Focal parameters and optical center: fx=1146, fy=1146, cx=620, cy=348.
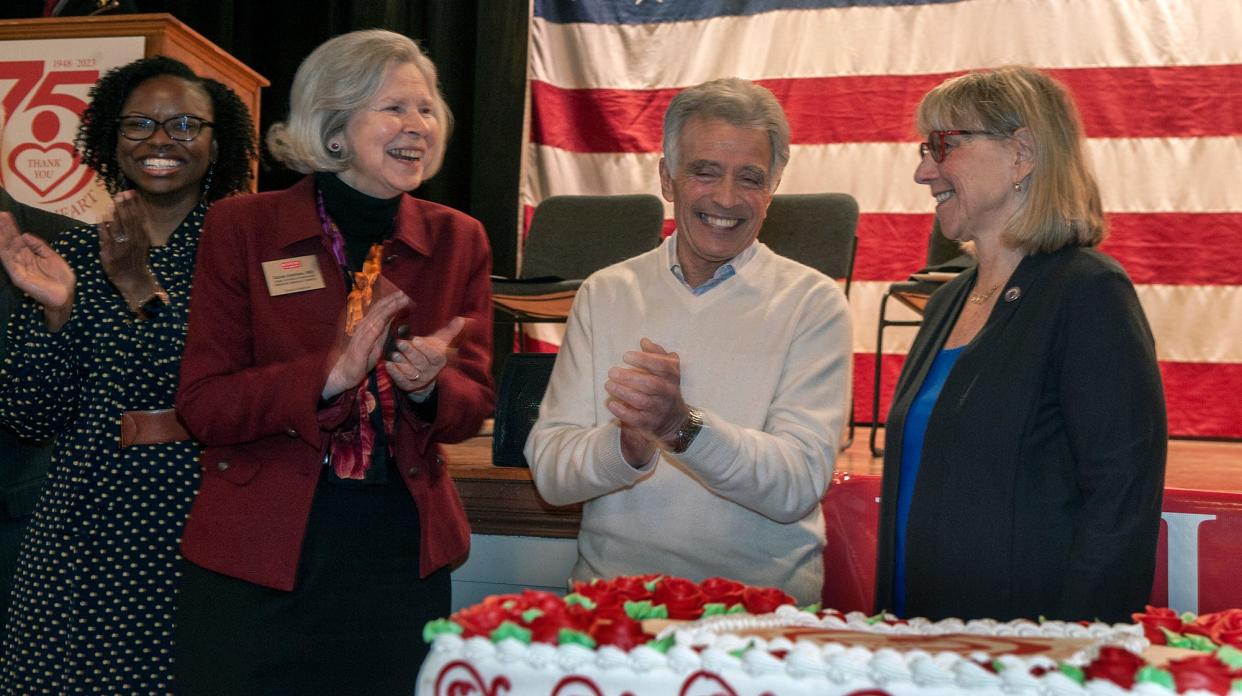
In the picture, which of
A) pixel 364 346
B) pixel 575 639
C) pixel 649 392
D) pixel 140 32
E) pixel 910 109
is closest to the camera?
pixel 575 639

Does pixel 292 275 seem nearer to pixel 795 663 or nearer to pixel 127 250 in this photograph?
pixel 127 250

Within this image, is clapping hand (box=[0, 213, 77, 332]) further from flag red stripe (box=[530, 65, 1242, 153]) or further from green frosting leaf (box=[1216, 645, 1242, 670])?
flag red stripe (box=[530, 65, 1242, 153])

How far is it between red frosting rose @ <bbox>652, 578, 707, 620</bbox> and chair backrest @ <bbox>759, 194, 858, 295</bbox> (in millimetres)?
3238

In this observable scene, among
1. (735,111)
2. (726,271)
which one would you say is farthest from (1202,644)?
(735,111)

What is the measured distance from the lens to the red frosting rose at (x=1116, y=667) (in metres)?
0.96

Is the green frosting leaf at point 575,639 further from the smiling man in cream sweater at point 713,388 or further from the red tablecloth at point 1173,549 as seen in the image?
the red tablecloth at point 1173,549

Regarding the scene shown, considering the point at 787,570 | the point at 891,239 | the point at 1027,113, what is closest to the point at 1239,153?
the point at 891,239

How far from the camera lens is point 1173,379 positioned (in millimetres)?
4898

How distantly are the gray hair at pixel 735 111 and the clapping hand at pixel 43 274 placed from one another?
45.2 inches

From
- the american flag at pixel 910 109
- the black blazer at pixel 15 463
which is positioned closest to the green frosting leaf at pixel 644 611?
the black blazer at pixel 15 463

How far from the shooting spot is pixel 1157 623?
1.21 metres

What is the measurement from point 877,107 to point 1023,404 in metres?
3.85

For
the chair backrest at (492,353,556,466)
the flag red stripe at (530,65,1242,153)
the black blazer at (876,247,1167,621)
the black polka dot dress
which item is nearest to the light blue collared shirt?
the black blazer at (876,247,1167,621)

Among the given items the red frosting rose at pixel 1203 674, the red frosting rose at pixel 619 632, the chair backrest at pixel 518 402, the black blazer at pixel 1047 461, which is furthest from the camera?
the chair backrest at pixel 518 402
